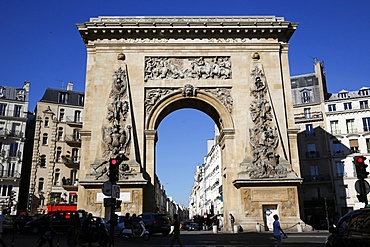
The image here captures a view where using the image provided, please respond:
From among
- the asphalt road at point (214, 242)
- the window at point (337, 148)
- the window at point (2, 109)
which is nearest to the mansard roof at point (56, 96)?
the window at point (2, 109)

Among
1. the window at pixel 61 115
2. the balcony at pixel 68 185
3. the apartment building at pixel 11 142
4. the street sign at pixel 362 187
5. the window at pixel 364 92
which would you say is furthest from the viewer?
the window at pixel 61 115

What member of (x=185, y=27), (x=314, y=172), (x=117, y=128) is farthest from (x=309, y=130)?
(x=117, y=128)

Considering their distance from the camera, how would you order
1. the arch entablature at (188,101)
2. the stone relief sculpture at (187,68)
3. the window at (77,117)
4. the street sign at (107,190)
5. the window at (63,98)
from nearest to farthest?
1. the street sign at (107,190)
2. the arch entablature at (188,101)
3. the stone relief sculpture at (187,68)
4. the window at (77,117)
5. the window at (63,98)

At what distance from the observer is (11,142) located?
4294cm

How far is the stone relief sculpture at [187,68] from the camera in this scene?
2797cm

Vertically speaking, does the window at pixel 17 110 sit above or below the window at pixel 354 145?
above

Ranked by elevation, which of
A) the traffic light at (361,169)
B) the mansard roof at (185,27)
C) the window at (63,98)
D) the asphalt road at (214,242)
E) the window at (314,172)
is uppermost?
the window at (63,98)

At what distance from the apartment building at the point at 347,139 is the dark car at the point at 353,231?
34.9m

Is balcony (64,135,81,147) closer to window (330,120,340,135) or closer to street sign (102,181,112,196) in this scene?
window (330,120,340,135)

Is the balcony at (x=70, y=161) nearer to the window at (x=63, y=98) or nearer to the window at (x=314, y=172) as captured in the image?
the window at (x=63, y=98)

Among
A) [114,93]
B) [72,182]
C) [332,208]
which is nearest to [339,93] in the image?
[332,208]

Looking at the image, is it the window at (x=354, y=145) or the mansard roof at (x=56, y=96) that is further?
the mansard roof at (x=56, y=96)

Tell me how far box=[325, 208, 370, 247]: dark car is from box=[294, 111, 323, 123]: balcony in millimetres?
37268

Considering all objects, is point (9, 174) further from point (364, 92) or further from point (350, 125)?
point (364, 92)
